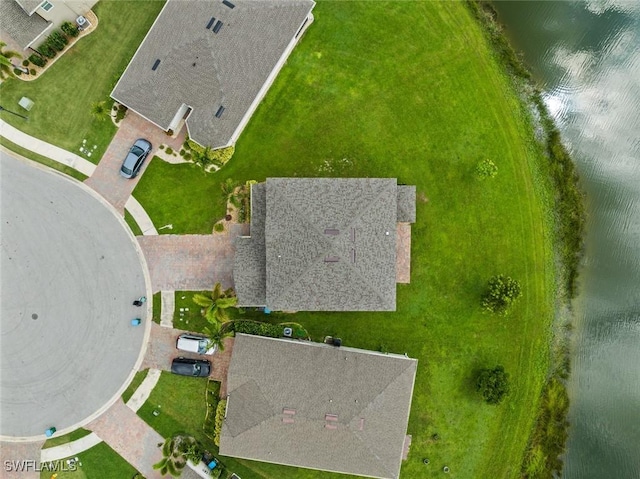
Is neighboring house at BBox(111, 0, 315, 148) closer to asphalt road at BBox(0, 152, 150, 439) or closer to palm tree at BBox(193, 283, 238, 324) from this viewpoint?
asphalt road at BBox(0, 152, 150, 439)

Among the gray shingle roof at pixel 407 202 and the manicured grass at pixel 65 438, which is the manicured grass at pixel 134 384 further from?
the gray shingle roof at pixel 407 202

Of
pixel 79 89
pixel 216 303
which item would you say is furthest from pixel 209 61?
pixel 216 303

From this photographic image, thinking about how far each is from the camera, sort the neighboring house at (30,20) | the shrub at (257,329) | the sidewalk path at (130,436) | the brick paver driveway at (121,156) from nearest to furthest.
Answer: the neighboring house at (30,20)
the shrub at (257,329)
the sidewalk path at (130,436)
the brick paver driveway at (121,156)

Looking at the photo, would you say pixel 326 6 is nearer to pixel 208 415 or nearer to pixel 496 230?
pixel 496 230

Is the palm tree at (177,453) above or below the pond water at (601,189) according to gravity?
below

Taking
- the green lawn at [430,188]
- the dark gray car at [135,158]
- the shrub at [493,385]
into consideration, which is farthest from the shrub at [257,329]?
the shrub at [493,385]

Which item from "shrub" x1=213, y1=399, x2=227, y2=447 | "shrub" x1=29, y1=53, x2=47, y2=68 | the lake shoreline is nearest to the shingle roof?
"shrub" x1=29, y1=53, x2=47, y2=68

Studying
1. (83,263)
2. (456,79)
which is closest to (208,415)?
(83,263)
